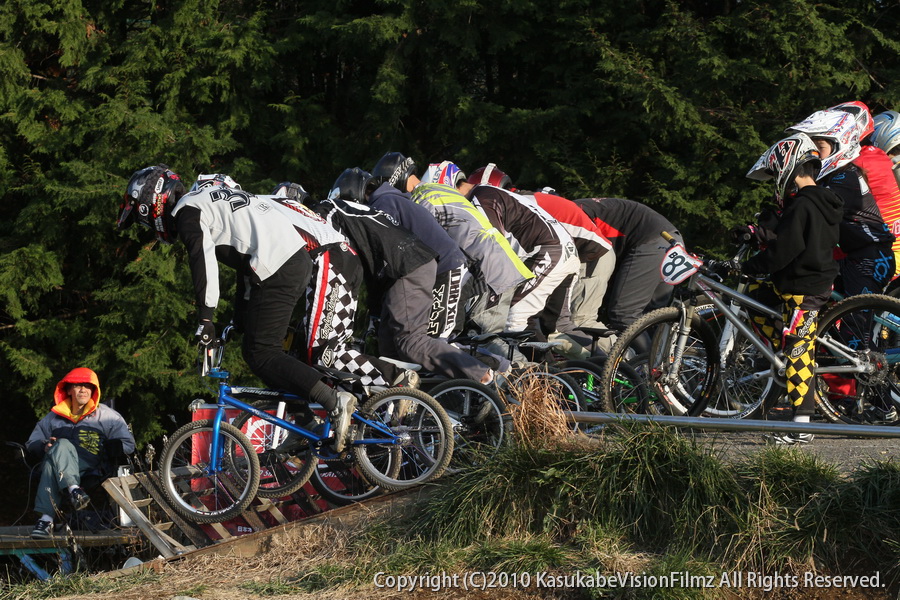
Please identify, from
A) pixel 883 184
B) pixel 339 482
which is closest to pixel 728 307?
pixel 883 184

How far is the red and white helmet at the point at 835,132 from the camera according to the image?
6.93 m

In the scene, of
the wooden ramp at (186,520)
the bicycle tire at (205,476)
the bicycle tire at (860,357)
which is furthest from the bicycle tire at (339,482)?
the bicycle tire at (860,357)

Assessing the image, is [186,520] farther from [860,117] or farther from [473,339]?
[860,117]

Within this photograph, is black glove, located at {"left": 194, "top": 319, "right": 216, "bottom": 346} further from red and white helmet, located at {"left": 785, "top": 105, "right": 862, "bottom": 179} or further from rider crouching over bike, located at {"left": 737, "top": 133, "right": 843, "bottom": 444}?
red and white helmet, located at {"left": 785, "top": 105, "right": 862, "bottom": 179}

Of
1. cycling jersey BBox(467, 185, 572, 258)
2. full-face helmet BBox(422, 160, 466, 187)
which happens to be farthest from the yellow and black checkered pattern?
full-face helmet BBox(422, 160, 466, 187)

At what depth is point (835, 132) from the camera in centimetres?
693

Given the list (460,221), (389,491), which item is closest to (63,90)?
(460,221)

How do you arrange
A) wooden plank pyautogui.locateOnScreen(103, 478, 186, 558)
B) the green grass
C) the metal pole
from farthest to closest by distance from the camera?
1. wooden plank pyautogui.locateOnScreen(103, 478, 186, 558)
2. the metal pole
3. the green grass

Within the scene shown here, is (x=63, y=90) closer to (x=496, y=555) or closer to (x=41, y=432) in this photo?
(x=41, y=432)

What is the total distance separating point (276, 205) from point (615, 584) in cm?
337

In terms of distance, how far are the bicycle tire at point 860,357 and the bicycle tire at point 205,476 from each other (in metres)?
3.67

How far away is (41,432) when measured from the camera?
30.9ft

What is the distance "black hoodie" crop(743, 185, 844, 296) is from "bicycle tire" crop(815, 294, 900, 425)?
0.88 feet

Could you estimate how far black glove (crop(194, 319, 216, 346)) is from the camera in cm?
643
